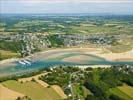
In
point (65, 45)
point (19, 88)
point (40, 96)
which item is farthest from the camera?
point (65, 45)

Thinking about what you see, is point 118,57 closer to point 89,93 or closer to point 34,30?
point 89,93

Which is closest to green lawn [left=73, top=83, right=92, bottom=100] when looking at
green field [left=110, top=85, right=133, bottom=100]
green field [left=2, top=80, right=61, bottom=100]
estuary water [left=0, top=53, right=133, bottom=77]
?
green field [left=2, top=80, right=61, bottom=100]

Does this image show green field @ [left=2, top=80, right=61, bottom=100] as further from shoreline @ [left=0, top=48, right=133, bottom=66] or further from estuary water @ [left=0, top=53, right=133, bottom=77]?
shoreline @ [left=0, top=48, right=133, bottom=66]

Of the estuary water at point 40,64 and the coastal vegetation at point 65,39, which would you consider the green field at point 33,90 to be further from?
the coastal vegetation at point 65,39

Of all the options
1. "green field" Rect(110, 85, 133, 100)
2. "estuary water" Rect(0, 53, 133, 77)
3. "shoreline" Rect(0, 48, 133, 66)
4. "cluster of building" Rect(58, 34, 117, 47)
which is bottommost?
"cluster of building" Rect(58, 34, 117, 47)

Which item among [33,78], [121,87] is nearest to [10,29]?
[33,78]
